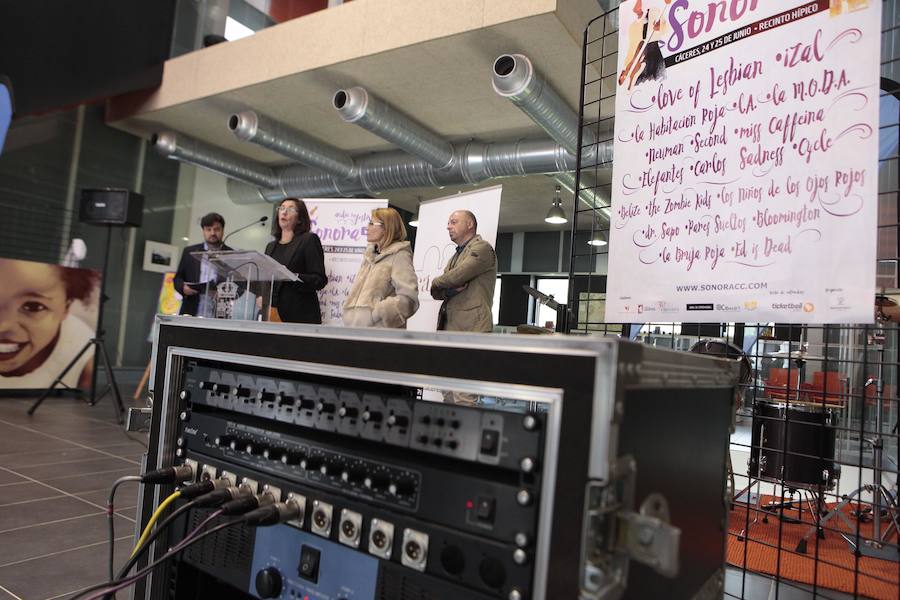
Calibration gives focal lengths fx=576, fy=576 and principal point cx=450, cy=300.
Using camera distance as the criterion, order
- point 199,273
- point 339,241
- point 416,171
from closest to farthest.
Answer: point 199,273 < point 339,241 < point 416,171

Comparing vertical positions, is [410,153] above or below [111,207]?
above

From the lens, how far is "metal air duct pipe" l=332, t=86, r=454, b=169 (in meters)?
4.24

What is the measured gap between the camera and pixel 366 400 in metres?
0.70

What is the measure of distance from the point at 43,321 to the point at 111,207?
110 centimetres

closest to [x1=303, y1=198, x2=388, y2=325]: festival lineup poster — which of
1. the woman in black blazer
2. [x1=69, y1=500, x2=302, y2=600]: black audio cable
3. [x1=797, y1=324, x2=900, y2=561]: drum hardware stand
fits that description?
the woman in black blazer

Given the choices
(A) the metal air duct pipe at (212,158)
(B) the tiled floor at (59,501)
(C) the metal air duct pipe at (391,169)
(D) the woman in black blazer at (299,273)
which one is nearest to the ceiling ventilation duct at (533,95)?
(C) the metal air duct pipe at (391,169)

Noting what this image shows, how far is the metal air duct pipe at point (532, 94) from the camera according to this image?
3.57m

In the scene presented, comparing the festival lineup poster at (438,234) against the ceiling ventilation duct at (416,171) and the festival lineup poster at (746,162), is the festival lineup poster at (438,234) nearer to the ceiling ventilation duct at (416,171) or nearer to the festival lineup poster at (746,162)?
the ceiling ventilation duct at (416,171)

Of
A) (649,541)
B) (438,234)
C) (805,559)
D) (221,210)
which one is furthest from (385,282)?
(221,210)

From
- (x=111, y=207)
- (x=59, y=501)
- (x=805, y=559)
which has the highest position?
(x=111, y=207)

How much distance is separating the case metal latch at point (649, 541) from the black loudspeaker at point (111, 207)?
4.73 metres

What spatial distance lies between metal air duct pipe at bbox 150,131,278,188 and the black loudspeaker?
4.20ft

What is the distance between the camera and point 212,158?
19.6 ft

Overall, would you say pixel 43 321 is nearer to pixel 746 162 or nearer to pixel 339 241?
pixel 339 241
